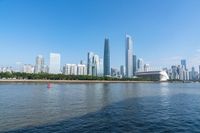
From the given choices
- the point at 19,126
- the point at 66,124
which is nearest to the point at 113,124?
the point at 66,124

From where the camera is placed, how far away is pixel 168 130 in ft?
67.2

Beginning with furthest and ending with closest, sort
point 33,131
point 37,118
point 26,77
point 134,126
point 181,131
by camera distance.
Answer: point 26,77 → point 37,118 → point 134,126 → point 181,131 → point 33,131

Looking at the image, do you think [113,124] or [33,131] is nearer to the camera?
[33,131]

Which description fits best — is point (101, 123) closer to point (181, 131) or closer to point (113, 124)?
point (113, 124)

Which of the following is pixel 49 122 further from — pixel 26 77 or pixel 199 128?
pixel 26 77

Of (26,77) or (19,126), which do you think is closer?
(19,126)

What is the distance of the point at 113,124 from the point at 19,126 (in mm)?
10464

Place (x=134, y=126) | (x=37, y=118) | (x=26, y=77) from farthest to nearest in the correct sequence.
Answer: (x=26, y=77)
(x=37, y=118)
(x=134, y=126)

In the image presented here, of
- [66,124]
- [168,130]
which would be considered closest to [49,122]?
[66,124]

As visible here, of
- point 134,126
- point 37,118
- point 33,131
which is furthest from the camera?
point 37,118

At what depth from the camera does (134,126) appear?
2167 cm

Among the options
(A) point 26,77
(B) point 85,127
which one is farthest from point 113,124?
(A) point 26,77

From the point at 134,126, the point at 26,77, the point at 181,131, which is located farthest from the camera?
the point at 26,77

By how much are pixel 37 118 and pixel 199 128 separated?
19.7 m
